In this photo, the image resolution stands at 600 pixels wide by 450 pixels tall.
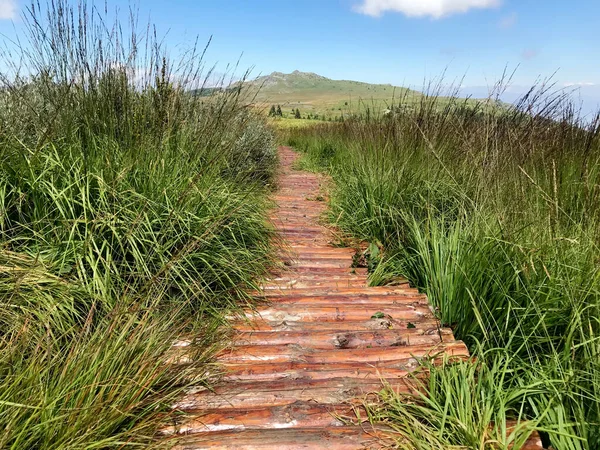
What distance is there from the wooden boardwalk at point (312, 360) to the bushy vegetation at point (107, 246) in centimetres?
18

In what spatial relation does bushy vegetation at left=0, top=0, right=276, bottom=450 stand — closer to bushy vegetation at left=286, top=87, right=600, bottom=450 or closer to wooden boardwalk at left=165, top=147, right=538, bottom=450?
wooden boardwalk at left=165, top=147, right=538, bottom=450

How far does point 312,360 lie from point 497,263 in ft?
3.93

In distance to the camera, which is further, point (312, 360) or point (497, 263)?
point (497, 263)

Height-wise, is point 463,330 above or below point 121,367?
below

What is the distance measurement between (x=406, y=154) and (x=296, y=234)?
146 cm

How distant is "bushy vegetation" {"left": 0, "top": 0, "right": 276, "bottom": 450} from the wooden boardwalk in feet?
0.59

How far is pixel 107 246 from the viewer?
222cm

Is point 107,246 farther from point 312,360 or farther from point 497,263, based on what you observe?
point 497,263

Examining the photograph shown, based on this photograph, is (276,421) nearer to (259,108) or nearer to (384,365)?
(384,365)

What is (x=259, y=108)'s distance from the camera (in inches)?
207

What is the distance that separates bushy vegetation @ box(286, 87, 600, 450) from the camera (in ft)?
4.91

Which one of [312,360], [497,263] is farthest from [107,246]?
[497,263]

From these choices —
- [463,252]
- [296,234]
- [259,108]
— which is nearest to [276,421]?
[463,252]

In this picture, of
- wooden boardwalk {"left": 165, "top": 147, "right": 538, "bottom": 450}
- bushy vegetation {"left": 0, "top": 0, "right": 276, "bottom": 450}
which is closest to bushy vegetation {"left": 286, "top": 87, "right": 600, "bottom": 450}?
wooden boardwalk {"left": 165, "top": 147, "right": 538, "bottom": 450}
